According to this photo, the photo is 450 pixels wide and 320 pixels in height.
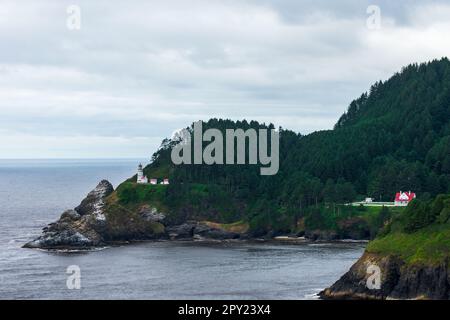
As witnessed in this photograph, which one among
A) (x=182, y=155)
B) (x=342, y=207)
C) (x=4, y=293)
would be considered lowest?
(x=4, y=293)

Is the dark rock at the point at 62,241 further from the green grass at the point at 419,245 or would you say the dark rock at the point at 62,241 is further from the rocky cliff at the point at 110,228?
the green grass at the point at 419,245

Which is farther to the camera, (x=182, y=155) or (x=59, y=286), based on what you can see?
(x=182, y=155)

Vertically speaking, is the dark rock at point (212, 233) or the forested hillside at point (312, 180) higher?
the forested hillside at point (312, 180)

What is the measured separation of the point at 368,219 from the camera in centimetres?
14738

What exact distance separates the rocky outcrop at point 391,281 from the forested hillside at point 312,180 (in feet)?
195

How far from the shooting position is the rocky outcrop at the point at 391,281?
80.1 meters

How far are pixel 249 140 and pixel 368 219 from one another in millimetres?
52843

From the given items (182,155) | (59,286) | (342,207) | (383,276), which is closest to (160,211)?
(182,155)

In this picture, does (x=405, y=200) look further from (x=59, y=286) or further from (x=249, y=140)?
(x=59, y=286)
